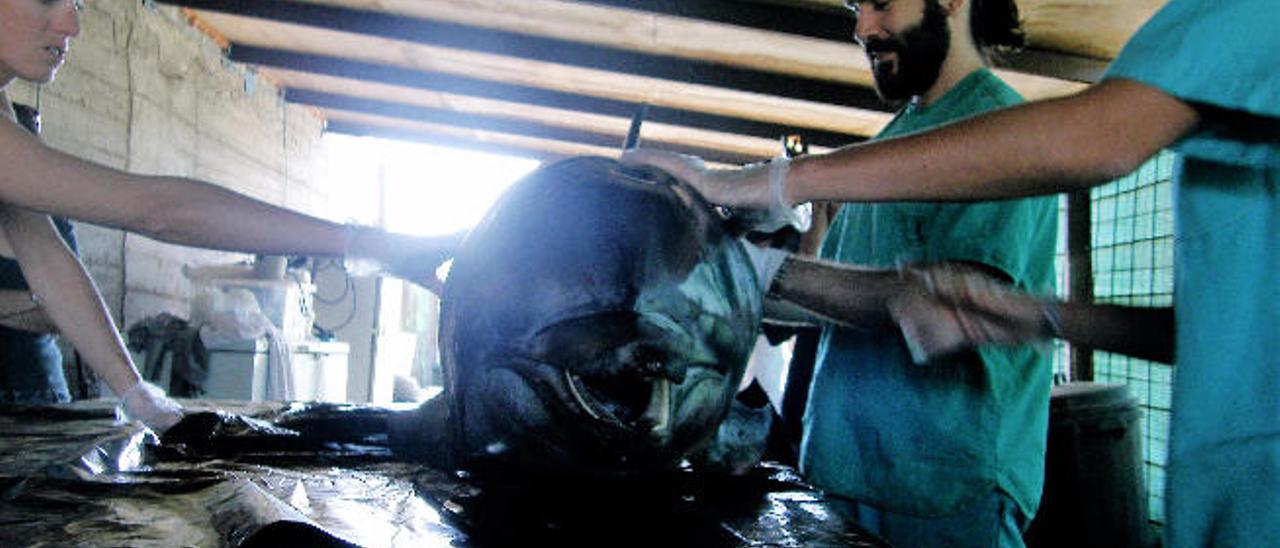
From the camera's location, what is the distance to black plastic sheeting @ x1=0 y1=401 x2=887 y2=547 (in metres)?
1.02

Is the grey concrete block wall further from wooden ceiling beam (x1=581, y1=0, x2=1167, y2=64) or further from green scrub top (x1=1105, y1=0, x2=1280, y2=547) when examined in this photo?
green scrub top (x1=1105, y1=0, x2=1280, y2=547)

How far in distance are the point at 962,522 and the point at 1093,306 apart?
458 mm

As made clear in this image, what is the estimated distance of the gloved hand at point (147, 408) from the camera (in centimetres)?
198

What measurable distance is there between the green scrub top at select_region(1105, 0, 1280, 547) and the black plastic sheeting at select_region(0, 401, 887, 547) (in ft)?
1.38

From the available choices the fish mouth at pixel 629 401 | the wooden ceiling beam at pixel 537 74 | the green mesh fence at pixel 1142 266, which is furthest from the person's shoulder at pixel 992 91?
the wooden ceiling beam at pixel 537 74

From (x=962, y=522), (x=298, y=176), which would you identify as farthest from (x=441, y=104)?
(x=962, y=522)

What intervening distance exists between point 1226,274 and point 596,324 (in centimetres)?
81

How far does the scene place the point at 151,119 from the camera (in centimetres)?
455

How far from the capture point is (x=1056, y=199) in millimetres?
1542

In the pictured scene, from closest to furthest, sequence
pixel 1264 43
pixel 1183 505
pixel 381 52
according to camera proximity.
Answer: pixel 1264 43 → pixel 1183 505 → pixel 381 52

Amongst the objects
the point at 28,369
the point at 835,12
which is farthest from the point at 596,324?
the point at 835,12

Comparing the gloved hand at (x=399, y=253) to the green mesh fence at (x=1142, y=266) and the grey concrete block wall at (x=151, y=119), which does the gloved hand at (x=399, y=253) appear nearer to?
the grey concrete block wall at (x=151, y=119)

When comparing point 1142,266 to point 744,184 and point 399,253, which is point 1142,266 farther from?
point 399,253

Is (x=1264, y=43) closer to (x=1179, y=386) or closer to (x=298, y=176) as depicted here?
(x=1179, y=386)
